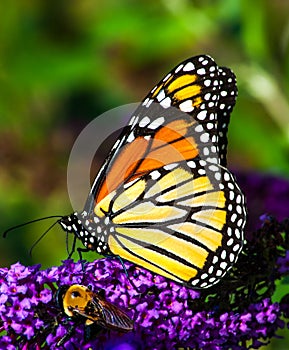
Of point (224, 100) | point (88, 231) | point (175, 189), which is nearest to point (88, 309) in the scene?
point (88, 231)

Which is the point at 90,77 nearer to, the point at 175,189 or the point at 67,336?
the point at 175,189

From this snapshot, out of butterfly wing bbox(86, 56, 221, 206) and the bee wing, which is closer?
the bee wing

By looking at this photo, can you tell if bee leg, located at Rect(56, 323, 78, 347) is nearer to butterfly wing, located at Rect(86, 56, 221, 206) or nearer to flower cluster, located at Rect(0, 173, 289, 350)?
flower cluster, located at Rect(0, 173, 289, 350)

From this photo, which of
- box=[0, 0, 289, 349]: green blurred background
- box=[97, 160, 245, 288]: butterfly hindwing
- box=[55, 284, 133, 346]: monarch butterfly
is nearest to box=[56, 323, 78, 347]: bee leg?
box=[55, 284, 133, 346]: monarch butterfly

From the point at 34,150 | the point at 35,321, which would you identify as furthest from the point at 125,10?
the point at 35,321

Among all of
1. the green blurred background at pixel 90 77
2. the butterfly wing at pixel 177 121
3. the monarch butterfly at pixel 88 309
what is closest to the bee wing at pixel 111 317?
the monarch butterfly at pixel 88 309

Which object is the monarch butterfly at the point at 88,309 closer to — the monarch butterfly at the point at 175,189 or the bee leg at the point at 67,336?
the bee leg at the point at 67,336
